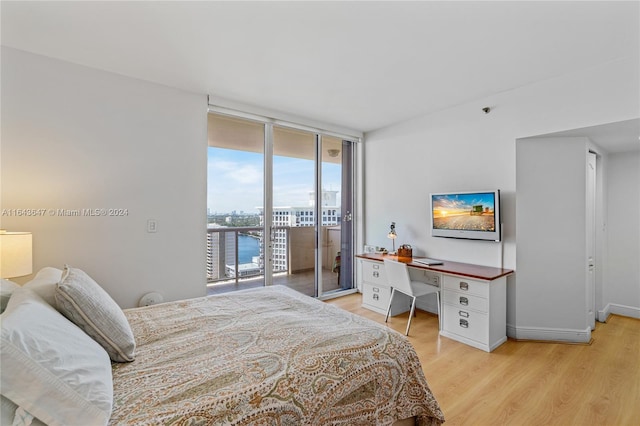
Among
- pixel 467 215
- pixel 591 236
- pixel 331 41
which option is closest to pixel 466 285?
pixel 467 215

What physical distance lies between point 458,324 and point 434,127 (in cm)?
246

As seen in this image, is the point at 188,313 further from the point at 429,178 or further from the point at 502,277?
the point at 429,178

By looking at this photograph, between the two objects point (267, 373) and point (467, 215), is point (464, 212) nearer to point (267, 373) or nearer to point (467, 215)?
point (467, 215)

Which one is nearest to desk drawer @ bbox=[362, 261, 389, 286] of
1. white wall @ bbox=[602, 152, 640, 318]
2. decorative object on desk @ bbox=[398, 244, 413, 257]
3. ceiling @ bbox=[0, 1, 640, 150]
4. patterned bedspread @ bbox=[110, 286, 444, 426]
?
decorative object on desk @ bbox=[398, 244, 413, 257]

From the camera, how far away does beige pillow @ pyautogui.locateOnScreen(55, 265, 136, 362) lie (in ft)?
4.16

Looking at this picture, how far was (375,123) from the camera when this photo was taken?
4.34m

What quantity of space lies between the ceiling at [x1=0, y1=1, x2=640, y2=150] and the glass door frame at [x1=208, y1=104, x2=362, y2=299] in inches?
25.8

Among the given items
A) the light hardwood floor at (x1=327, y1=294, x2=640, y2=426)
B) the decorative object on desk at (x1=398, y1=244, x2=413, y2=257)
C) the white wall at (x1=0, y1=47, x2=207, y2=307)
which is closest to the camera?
the light hardwood floor at (x1=327, y1=294, x2=640, y2=426)

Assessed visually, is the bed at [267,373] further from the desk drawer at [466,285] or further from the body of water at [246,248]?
the body of water at [246,248]

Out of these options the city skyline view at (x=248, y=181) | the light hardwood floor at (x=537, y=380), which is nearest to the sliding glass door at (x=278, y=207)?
the city skyline view at (x=248, y=181)

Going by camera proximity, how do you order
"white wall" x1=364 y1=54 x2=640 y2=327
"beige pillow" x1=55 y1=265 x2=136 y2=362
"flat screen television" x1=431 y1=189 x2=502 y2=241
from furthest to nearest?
"flat screen television" x1=431 y1=189 x2=502 y2=241
"white wall" x1=364 y1=54 x2=640 y2=327
"beige pillow" x1=55 y1=265 x2=136 y2=362

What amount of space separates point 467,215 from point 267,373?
298 centimetres

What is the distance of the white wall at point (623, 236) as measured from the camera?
3.48m

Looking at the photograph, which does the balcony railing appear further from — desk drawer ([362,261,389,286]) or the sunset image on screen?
the sunset image on screen
